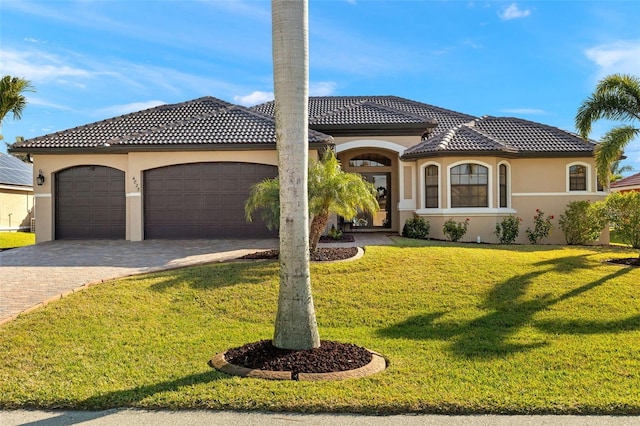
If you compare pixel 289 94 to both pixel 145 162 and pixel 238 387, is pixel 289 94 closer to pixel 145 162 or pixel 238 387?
pixel 238 387

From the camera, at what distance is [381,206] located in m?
22.7

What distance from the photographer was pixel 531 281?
448 inches

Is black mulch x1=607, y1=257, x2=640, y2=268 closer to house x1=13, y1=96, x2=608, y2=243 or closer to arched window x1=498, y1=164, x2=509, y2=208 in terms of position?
house x1=13, y1=96, x2=608, y2=243

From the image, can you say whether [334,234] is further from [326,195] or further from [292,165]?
[292,165]

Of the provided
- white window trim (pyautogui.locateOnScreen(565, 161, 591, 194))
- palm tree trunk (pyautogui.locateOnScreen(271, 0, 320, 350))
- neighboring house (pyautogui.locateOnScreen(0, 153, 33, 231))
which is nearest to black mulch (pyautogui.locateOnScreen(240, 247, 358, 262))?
palm tree trunk (pyautogui.locateOnScreen(271, 0, 320, 350))

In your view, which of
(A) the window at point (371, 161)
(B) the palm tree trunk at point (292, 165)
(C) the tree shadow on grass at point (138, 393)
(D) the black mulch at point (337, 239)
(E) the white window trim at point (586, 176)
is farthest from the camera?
(A) the window at point (371, 161)

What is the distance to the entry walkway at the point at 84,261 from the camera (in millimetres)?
10477

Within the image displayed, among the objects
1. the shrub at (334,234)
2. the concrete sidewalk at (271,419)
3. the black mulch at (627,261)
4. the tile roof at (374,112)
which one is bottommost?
the concrete sidewalk at (271,419)

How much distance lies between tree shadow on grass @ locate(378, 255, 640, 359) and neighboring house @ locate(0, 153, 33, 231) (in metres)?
28.9

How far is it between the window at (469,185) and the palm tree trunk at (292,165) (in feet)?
42.1

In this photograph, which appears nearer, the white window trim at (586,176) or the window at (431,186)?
the window at (431,186)

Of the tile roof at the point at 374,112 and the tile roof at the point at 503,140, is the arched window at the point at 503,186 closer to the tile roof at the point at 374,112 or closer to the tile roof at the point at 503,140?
the tile roof at the point at 503,140

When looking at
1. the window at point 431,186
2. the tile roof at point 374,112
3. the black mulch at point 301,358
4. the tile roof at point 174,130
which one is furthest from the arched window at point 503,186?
the black mulch at point 301,358

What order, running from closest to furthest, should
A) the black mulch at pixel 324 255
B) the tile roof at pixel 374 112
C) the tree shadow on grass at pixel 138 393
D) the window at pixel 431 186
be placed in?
the tree shadow on grass at pixel 138 393, the black mulch at pixel 324 255, the window at pixel 431 186, the tile roof at pixel 374 112
